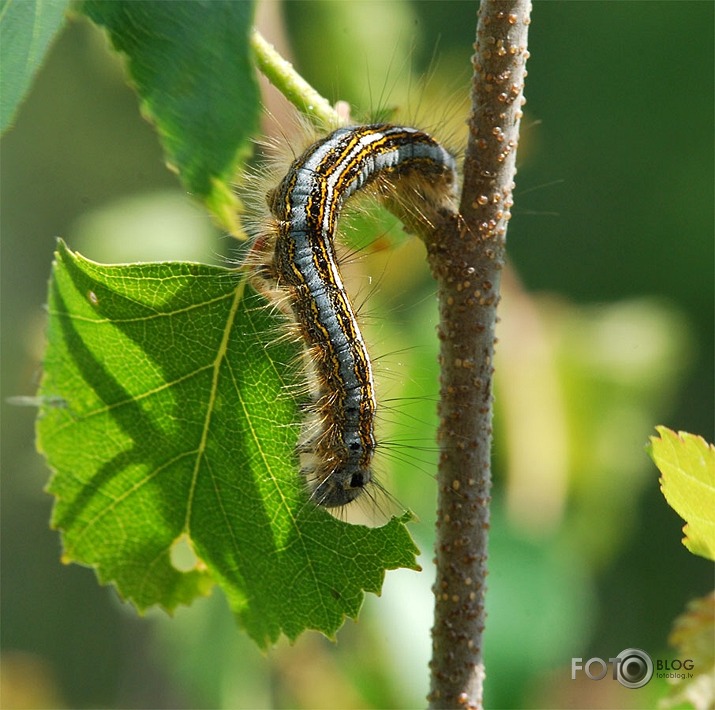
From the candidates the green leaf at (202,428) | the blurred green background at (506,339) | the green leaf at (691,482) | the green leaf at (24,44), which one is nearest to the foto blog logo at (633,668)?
the blurred green background at (506,339)

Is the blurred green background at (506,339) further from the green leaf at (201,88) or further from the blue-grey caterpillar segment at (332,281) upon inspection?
the green leaf at (201,88)

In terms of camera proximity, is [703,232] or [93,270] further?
[703,232]

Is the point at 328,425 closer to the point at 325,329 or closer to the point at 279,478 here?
the point at 325,329

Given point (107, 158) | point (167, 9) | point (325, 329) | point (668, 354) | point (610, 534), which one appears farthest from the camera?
point (107, 158)

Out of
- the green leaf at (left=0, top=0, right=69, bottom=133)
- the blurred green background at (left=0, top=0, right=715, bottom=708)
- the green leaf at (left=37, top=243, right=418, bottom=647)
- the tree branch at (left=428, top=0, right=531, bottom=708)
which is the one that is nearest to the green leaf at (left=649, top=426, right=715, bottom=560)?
the tree branch at (left=428, top=0, right=531, bottom=708)

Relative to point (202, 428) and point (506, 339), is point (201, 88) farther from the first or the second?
point (506, 339)

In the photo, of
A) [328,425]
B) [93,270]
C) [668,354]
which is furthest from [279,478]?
[668,354]
